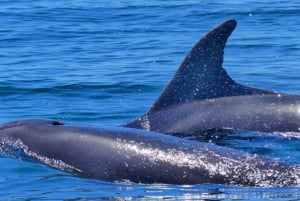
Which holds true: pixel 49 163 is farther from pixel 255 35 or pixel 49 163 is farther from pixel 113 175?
pixel 255 35

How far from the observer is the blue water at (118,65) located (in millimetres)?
A: 8844

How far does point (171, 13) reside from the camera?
2605 cm

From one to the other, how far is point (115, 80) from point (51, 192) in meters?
7.83

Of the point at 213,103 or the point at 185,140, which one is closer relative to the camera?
the point at 185,140

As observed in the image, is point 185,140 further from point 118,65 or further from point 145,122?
point 118,65

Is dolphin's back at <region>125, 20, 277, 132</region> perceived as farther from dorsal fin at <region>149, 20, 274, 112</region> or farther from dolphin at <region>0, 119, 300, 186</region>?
dolphin at <region>0, 119, 300, 186</region>

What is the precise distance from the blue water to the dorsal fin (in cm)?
73

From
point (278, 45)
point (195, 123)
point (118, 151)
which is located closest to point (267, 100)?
point (195, 123)

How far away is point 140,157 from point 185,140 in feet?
1.71

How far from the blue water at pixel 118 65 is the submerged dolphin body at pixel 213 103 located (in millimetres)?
329

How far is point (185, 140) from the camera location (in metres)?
9.20

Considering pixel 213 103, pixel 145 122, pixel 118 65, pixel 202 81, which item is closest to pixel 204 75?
pixel 202 81

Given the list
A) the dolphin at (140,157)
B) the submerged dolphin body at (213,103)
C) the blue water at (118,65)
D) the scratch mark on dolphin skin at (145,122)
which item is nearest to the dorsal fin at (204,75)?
the submerged dolphin body at (213,103)

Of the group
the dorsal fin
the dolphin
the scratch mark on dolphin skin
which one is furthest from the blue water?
the scratch mark on dolphin skin
